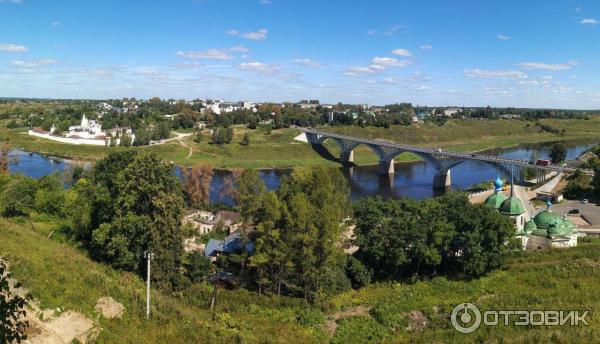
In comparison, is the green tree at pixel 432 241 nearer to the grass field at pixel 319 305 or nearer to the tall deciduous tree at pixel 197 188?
the grass field at pixel 319 305

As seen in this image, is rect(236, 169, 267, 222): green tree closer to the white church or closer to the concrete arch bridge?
the concrete arch bridge

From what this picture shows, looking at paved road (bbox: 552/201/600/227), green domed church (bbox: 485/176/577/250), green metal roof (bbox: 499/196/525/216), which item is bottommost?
paved road (bbox: 552/201/600/227)

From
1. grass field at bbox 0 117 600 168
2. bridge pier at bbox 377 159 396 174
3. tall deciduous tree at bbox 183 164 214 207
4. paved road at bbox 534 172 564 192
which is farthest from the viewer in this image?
grass field at bbox 0 117 600 168

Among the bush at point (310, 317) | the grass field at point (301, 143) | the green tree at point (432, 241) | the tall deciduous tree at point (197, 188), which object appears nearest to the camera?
the bush at point (310, 317)

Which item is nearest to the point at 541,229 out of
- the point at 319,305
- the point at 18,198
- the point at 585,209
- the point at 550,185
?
the point at 585,209

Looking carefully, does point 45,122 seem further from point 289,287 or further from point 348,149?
point 289,287

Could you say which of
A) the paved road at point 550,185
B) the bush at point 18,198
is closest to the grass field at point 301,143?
the paved road at point 550,185

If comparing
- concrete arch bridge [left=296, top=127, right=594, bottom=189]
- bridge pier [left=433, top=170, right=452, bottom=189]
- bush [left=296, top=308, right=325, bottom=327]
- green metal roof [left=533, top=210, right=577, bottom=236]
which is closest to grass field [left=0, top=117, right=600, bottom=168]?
concrete arch bridge [left=296, top=127, right=594, bottom=189]
